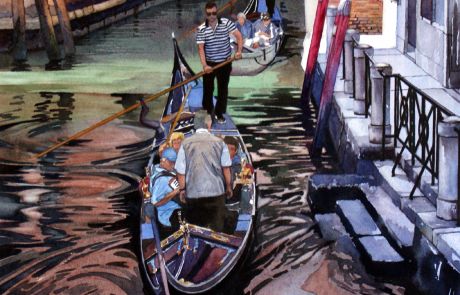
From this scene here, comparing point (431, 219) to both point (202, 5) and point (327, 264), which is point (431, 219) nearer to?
point (327, 264)

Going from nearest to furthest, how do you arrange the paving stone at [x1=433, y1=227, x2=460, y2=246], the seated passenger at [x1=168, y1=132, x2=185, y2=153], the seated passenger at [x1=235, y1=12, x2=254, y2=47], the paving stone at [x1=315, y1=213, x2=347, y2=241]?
1. the paving stone at [x1=433, y1=227, x2=460, y2=246]
2. the paving stone at [x1=315, y1=213, x2=347, y2=241]
3. the seated passenger at [x1=168, y1=132, x2=185, y2=153]
4. the seated passenger at [x1=235, y1=12, x2=254, y2=47]

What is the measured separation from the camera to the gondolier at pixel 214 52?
5.11m

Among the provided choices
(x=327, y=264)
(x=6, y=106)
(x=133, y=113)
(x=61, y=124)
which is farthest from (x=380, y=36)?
(x=327, y=264)

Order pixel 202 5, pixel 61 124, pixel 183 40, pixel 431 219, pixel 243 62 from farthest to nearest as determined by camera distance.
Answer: pixel 202 5, pixel 183 40, pixel 243 62, pixel 61 124, pixel 431 219

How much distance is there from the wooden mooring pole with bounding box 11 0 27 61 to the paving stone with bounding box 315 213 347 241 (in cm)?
509

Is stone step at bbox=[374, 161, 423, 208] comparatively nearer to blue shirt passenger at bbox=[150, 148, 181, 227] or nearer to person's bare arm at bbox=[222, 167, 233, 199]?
person's bare arm at bbox=[222, 167, 233, 199]

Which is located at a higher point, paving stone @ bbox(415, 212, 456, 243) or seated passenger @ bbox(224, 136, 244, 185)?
paving stone @ bbox(415, 212, 456, 243)

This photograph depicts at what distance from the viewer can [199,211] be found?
11.1 ft

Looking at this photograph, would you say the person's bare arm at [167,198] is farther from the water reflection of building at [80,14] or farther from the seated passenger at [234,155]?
the water reflection of building at [80,14]

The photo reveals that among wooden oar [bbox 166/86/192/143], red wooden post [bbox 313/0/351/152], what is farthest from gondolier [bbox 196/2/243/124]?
red wooden post [bbox 313/0/351/152]

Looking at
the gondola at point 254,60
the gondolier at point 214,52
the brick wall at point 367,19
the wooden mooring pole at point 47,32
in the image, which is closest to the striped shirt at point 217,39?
the gondolier at point 214,52

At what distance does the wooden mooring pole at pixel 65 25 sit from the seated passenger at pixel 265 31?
198 centimetres

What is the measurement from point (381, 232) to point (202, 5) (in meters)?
10.4

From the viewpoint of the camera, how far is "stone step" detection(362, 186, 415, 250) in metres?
3.26
